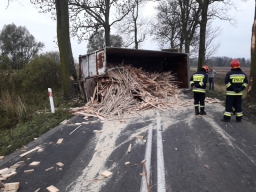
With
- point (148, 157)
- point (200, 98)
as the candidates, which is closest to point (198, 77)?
point (200, 98)

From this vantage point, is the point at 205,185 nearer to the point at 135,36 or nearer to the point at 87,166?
the point at 87,166

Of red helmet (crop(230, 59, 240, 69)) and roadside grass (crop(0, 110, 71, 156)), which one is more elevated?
red helmet (crop(230, 59, 240, 69))

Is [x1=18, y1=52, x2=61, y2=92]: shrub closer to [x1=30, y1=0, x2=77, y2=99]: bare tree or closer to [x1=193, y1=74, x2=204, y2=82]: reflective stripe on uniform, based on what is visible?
[x1=30, y1=0, x2=77, y2=99]: bare tree

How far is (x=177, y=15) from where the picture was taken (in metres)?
22.8

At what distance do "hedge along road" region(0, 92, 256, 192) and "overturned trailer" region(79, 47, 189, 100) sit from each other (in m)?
3.31

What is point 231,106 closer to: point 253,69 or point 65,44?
point 253,69

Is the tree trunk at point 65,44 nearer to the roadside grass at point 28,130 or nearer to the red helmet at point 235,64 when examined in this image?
the roadside grass at point 28,130

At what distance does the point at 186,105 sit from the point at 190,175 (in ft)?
19.8

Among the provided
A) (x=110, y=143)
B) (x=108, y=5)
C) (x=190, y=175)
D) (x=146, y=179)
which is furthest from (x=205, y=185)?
(x=108, y=5)

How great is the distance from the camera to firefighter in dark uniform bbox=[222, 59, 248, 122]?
6852 millimetres

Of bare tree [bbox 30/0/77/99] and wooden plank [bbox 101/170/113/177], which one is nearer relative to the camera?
wooden plank [bbox 101/170/113/177]

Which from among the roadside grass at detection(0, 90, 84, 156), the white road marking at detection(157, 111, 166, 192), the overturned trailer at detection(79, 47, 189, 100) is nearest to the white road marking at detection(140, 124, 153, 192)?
the white road marking at detection(157, 111, 166, 192)

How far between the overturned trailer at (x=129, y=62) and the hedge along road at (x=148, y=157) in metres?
3.31

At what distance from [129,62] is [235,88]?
21.1 feet
